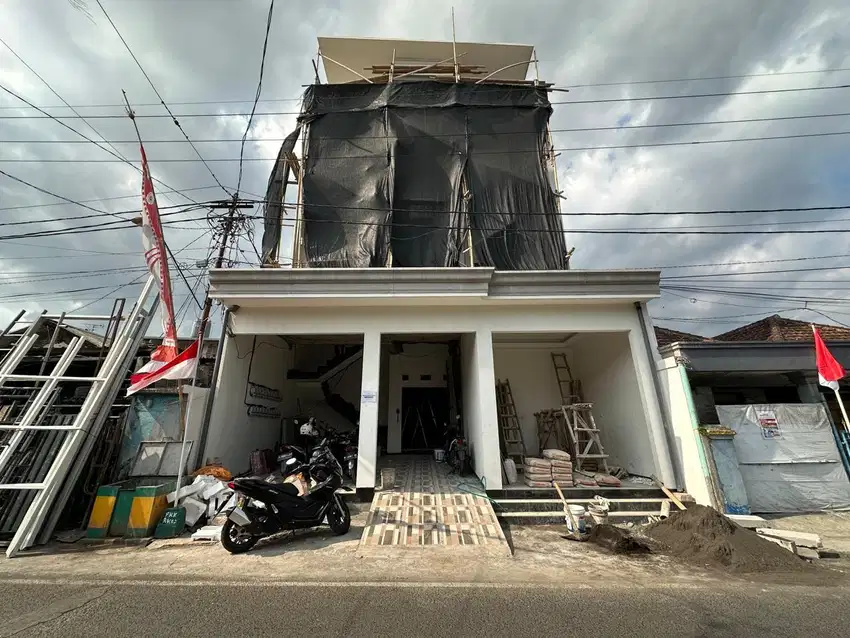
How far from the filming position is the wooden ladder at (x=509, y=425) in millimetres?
8258

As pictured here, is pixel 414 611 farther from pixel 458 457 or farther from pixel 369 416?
pixel 458 457

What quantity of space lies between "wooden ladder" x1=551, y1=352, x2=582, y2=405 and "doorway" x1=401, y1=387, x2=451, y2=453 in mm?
3353

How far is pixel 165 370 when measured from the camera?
17.4 feet

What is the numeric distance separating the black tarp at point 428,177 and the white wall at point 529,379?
7.78ft

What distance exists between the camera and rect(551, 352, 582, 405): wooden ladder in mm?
8852

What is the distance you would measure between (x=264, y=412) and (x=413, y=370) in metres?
4.43

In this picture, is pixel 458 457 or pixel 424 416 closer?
pixel 458 457

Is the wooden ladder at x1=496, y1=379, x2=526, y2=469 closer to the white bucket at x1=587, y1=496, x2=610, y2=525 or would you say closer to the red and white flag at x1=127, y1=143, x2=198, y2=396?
the white bucket at x1=587, y1=496, x2=610, y2=525

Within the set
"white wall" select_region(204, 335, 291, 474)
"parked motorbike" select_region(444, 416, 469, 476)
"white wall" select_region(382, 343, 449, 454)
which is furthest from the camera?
"white wall" select_region(382, 343, 449, 454)

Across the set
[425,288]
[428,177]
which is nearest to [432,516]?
[425,288]

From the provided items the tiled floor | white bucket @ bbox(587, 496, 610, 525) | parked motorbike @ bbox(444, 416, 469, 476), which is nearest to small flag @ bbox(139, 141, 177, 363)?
the tiled floor

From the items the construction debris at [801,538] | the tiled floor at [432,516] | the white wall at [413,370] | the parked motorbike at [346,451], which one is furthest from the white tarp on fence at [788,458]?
the white wall at [413,370]

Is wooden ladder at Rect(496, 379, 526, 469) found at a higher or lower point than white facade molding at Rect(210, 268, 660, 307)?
lower

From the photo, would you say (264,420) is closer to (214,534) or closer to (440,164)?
(214,534)
